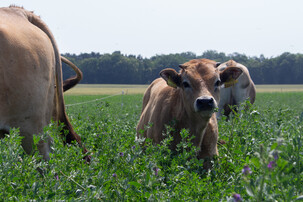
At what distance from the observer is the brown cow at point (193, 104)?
564cm

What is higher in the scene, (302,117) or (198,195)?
(302,117)

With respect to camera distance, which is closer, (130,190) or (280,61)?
(130,190)

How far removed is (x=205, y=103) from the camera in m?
5.20

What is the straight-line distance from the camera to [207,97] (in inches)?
Answer: 205

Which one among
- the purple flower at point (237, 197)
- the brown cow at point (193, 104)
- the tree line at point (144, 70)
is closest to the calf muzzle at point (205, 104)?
the brown cow at point (193, 104)

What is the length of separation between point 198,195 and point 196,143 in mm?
2602

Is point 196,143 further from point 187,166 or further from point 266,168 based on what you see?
point 266,168

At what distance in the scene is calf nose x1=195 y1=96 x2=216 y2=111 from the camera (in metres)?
5.18

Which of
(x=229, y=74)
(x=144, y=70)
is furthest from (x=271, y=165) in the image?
(x=144, y=70)

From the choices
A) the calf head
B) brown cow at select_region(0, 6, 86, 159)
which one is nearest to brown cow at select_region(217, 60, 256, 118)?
the calf head

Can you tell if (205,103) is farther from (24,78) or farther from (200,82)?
(24,78)

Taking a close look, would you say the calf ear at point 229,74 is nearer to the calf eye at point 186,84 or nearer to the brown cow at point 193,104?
the brown cow at point 193,104

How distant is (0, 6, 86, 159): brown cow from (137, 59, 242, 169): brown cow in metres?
1.83

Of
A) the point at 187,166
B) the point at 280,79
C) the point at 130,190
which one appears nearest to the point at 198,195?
the point at 130,190
